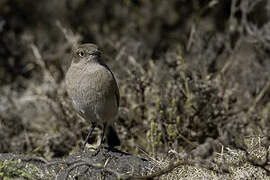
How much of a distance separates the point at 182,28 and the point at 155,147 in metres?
4.26

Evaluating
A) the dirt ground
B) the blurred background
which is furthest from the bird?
the dirt ground

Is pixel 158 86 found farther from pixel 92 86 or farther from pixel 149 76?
pixel 92 86

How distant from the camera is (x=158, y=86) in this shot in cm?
610

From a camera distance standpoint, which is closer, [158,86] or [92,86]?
[92,86]

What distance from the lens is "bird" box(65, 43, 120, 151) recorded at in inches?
187

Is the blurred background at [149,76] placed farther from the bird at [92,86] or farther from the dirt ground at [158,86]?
the bird at [92,86]

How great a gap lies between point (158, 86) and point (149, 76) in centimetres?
20

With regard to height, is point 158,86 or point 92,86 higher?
point 92,86

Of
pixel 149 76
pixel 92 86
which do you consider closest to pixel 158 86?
pixel 149 76

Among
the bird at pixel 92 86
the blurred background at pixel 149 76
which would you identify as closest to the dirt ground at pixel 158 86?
the blurred background at pixel 149 76

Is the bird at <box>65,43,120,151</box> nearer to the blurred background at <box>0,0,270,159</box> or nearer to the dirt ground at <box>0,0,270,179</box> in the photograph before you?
the blurred background at <box>0,0,270,159</box>

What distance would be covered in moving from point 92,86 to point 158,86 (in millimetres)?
1561

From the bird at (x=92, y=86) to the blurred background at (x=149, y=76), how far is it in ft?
2.06

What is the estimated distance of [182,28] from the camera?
9234 millimetres
